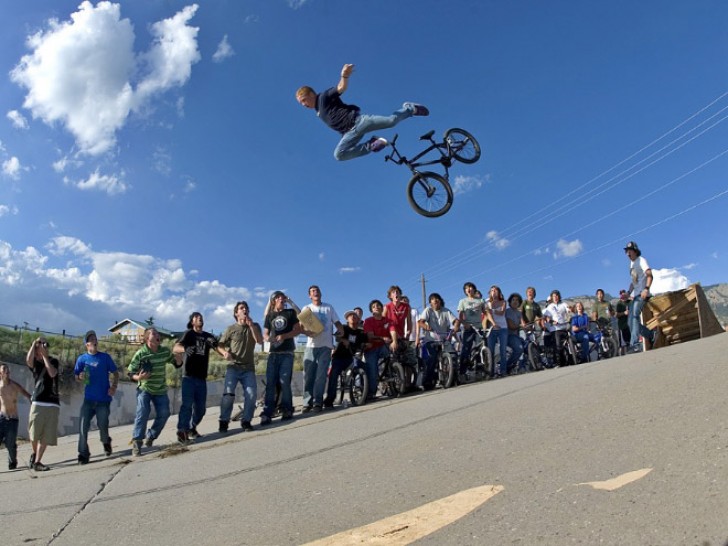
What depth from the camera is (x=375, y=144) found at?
7.81 m

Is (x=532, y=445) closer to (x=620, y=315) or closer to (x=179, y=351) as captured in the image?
(x=179, y=351)

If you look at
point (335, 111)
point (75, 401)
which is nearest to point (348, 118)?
point (335, 111)

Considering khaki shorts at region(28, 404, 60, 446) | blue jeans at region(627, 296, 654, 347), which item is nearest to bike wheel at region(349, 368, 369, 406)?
khaki shorts at region(28, 404, 60, 446)

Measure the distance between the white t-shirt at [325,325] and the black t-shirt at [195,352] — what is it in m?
1.49

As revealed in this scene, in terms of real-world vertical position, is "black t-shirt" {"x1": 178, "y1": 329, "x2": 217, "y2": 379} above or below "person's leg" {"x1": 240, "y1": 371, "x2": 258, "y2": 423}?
above

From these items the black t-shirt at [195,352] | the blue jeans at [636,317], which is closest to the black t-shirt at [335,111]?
the black t-shirt at [195,352]

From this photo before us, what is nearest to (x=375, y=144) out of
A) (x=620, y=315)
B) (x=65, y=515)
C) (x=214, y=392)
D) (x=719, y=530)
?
(x=65, y=515)

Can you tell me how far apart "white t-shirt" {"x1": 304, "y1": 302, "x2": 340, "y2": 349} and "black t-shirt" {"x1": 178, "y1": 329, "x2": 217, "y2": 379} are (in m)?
1.49

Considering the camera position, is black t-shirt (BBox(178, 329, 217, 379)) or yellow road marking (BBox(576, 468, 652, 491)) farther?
black t-shirt (BBox(178, 329, 217, 379))

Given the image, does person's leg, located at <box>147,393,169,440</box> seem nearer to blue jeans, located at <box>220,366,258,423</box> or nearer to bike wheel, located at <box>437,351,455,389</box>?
blue jeans, located at <box>220,366,258,423</box>

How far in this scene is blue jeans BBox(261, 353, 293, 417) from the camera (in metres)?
7.56

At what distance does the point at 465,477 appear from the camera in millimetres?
3479

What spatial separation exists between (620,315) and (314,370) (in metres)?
7.71

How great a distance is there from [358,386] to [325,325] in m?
1.09
